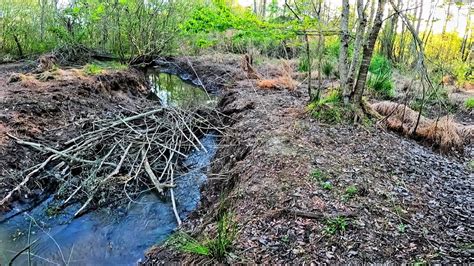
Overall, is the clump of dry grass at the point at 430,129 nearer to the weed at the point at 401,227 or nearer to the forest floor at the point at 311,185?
the forest floor at the point at 311,185

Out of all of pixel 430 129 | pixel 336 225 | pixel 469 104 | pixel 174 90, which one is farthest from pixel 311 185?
pixel 174 90

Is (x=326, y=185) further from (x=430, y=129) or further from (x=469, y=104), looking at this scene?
(x=469, y=104)

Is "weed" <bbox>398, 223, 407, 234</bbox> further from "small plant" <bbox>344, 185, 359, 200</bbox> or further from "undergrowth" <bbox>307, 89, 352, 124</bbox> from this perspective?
"undergrowth" <bbox>307, 89, 352, 124</bbox>

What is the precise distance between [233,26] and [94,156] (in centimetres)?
356

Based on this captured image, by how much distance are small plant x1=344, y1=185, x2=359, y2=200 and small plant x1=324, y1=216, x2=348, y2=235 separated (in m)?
0.47

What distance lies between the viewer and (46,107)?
7941 millimetres

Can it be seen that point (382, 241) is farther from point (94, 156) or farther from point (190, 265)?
point (94, 156)

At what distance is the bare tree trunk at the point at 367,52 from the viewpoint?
5660 millimetres

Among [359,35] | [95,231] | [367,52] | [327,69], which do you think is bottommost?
[95,231]

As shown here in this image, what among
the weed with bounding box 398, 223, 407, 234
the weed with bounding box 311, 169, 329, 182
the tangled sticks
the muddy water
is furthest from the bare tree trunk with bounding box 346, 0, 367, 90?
the muddy water

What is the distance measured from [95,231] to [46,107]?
4354 millimetres

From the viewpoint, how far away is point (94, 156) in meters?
6.45

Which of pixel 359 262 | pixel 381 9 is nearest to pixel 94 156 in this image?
pixel 359 262

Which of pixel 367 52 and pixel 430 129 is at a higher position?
pixel 367 52
